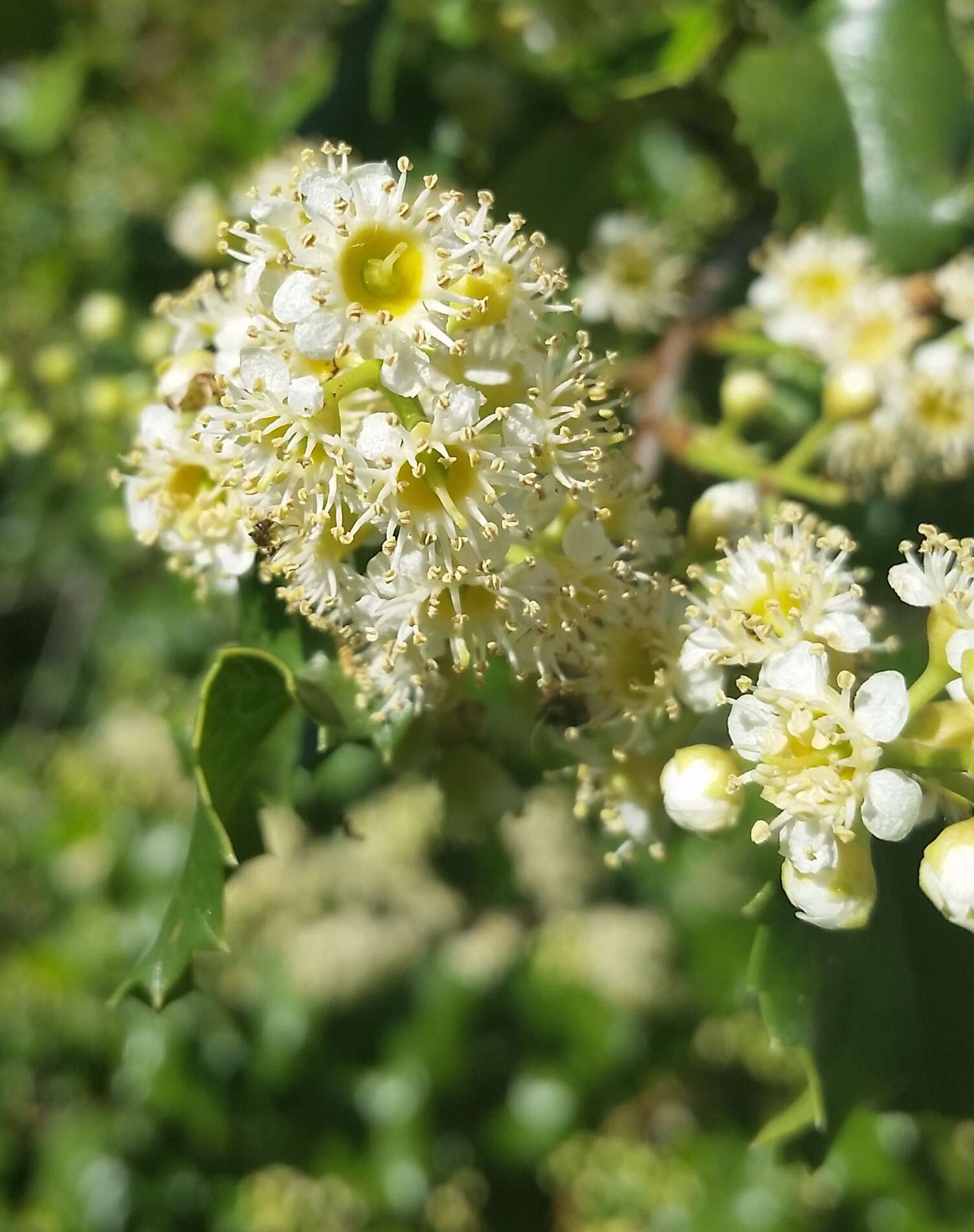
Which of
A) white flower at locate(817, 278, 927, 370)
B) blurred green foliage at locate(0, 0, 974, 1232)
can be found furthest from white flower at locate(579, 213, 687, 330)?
white flower at locate(817, 278, 927, 370)

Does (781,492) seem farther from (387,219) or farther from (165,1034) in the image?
(165,1034)

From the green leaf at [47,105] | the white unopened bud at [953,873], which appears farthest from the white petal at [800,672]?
the green leaf at [47,105]

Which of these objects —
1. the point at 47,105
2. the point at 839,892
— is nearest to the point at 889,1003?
the point at 839,892

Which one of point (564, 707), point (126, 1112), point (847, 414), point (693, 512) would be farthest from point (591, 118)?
point (126, 1112)

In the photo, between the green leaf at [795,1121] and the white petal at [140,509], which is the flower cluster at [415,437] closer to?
the white petal at [140,509]

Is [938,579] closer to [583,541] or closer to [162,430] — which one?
[583,541]

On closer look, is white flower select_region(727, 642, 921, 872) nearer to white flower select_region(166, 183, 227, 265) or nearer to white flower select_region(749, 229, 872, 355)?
white flower select_region(749, 229, 872, 355)

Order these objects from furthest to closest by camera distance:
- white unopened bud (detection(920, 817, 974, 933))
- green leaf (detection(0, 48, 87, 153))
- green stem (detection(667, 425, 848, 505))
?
green leaf (detection(0, 48, 87, 153)), green stem (detection(667, 425, 848, 505)), white unopened bud (detection(920, 817, 974, 933))
